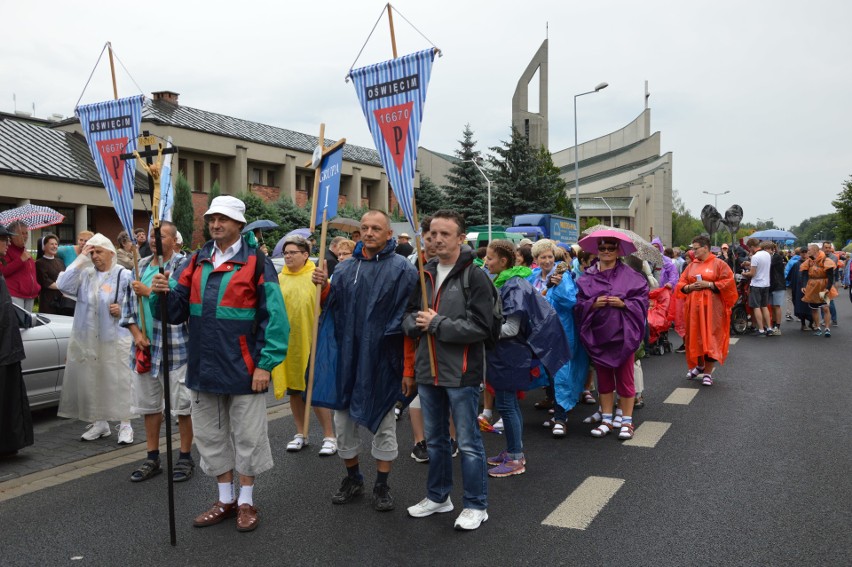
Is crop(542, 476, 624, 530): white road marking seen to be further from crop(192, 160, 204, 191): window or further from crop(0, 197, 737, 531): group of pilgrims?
crop(192, 160, 204, 191): window

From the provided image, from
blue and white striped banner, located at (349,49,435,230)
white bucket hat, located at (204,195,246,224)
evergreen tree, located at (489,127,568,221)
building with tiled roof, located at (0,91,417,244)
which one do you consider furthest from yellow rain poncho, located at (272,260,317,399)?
evergreen tree, located at (489,127,568,221)

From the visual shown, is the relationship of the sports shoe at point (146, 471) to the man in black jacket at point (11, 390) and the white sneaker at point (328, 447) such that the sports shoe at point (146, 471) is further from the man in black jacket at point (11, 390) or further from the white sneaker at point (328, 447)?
the white sneaker at point (328, 447)

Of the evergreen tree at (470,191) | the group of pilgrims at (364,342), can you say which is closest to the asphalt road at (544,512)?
the group of pilgrims at (364,342)

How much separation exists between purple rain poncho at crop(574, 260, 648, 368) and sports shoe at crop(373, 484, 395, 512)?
2.83 metres

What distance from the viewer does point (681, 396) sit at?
866 centimetres

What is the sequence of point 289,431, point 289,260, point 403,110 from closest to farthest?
point 403,110 < point 289,260 < point 289,431

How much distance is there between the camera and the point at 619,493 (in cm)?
509

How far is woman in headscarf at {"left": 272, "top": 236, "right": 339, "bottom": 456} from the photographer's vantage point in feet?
21.0

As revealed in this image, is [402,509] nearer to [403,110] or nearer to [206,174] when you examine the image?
Answer: [403,110]

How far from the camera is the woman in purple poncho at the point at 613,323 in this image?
673cm

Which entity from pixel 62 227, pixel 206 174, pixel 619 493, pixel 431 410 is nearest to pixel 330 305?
pixel 431 410

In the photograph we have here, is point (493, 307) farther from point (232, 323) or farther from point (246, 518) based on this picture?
point (246, 518)

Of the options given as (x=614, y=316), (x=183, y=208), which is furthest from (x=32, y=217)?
(x=183, y=208)

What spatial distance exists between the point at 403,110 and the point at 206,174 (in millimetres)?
34302
